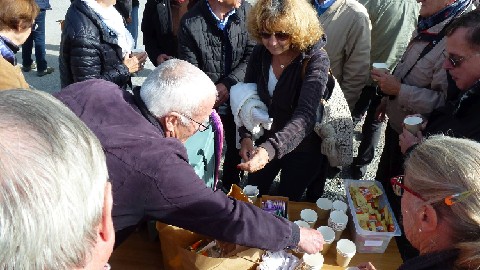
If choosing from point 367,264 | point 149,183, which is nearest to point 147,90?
point 149,183

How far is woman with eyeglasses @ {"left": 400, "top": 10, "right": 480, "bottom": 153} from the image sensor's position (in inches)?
87.9

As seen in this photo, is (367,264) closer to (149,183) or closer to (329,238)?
(329,238)

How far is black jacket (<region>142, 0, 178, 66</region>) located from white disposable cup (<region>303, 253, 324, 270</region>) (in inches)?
95.4

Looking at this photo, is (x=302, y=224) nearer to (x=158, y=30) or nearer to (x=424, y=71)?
(x=424, y=71)

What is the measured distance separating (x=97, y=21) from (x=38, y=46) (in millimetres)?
3041

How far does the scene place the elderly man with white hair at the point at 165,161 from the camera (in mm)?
1643

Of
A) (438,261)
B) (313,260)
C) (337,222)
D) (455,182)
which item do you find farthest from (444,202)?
(337,222)

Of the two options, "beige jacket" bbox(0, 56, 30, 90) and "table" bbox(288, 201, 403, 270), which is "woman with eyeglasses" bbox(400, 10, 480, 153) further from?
"beige jacket" bbox(0, 56, 30, 90)

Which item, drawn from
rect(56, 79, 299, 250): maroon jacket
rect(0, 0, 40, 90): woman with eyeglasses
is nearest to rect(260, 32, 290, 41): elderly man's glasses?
rect(56, 79, 299, 250): maroon jacket

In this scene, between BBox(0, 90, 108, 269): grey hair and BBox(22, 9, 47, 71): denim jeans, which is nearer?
BBox(0, 90, 108, 269): grey hair

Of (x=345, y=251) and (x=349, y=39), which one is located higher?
(x=349, y=39)

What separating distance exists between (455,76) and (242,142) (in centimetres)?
120

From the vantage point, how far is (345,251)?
6.75 ft

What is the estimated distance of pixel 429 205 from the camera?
4.71 feet
